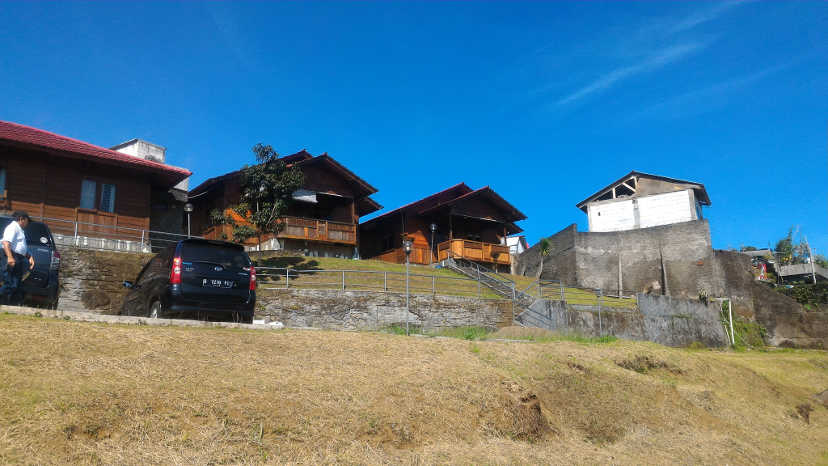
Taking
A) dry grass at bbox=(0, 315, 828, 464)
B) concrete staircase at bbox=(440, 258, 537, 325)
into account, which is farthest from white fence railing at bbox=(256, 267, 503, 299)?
dry grass at bbox=(0, 315, 828, 464)

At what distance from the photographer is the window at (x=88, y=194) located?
2144cm

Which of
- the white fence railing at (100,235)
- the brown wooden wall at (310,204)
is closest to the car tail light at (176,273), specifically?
the white fence railing at (100,235)

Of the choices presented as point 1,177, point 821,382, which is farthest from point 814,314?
point 1,177

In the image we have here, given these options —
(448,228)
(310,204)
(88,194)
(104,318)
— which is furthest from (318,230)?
(104,318)

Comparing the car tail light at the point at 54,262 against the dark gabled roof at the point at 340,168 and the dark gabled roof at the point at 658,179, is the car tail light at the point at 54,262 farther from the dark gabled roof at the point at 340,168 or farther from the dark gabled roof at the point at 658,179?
the dark gabled roof at the point at 658,179

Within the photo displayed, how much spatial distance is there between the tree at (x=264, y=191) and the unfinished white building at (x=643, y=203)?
25.8 metres

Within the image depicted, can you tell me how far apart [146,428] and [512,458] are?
4.07 metres

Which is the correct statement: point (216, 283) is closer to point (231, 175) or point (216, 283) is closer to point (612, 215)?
point (231, 175)

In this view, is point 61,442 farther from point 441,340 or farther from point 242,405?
point 441,340

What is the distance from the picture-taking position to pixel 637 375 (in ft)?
37.1

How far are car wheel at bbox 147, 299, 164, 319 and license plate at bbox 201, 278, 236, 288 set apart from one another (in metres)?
0.82

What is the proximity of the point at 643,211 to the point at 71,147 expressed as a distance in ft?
113

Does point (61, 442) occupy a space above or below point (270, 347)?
below

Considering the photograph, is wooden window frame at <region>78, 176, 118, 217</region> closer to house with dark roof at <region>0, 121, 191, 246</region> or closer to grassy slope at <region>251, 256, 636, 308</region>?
house with dark roof at <region>0, 121, 191, 246</region>
